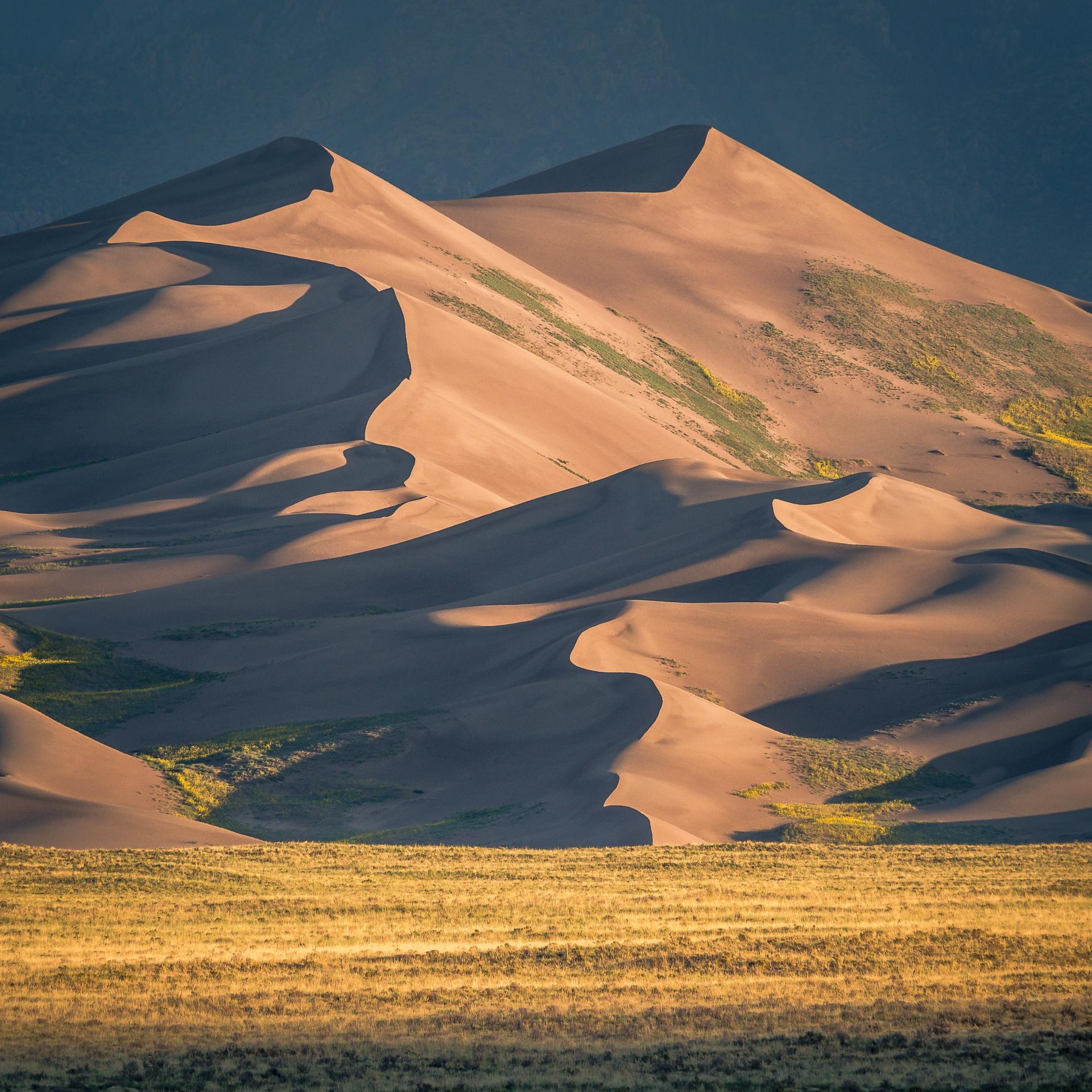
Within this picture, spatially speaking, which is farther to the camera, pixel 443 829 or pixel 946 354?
pixel 946 354

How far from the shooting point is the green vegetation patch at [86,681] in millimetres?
25906

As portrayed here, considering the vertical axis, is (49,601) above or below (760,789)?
above

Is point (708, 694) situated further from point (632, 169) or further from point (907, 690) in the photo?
point (632, 169)

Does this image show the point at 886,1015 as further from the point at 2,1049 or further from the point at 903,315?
the point at 903,315

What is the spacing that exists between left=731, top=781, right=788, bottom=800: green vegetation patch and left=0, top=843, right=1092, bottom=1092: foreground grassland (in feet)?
14.0

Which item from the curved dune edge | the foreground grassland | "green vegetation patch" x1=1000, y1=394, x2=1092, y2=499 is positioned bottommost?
"green vegetation patch" x1=1000, y1=394, x2=1092, y2=499

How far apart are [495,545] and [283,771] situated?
44.2ft

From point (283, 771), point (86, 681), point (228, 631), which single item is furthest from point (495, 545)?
point (283, 771)

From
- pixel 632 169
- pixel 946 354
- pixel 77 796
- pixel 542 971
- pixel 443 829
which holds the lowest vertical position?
pixel 443 829

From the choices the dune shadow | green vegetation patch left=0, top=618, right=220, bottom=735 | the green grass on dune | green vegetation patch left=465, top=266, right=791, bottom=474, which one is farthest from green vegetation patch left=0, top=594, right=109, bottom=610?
the green grass on dune

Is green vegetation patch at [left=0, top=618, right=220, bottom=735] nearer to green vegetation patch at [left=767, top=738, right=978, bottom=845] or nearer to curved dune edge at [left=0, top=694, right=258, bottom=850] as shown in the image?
curved dune edge at [left=0, top=694, right=258, bottom=850]

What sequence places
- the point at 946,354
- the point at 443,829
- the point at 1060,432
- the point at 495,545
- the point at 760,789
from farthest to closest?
1. the point at 946,354
2. the point at 1060,432
3. the point at 495,545
4. the point at 760,789
5. the point at 443,829

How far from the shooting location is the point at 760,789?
21.0m

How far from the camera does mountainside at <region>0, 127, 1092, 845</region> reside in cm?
2150
